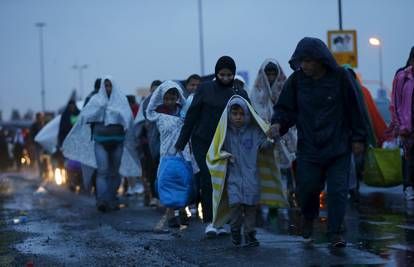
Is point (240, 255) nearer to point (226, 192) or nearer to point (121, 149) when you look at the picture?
point (226, 192)

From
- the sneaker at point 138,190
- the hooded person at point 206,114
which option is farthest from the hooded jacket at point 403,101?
the sneaker at point 138,190

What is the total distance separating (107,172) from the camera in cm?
1397

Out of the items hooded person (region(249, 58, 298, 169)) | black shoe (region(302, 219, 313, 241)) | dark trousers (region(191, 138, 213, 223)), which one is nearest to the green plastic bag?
Answer: hooded person (region(249, 58, 298, 169))

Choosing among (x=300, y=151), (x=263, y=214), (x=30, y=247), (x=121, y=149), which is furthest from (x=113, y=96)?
(x=300, y=151)

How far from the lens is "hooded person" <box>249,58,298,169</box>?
493 inches

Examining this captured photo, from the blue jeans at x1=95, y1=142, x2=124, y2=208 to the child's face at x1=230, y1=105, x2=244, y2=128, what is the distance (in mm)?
5233

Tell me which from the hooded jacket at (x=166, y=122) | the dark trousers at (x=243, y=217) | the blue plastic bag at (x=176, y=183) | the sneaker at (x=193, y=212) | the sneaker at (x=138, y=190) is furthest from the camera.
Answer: the sneaker at (x=138, y=190)

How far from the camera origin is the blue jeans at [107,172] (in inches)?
545

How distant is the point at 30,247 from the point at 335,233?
10.2 ft

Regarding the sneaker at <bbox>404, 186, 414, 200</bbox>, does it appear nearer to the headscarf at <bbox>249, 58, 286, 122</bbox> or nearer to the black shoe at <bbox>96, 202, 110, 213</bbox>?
the headscarf at <bbox>249, 58, 286, 122</bbox>

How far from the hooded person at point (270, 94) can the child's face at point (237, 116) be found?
361 centimetres

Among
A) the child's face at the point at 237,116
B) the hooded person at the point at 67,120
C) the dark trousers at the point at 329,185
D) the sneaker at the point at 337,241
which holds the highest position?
the child's face at the point at 237,116

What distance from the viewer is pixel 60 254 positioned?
29.0ft

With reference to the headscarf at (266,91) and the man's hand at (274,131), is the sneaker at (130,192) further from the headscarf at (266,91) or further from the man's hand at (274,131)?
the man's hand at (274,131)
